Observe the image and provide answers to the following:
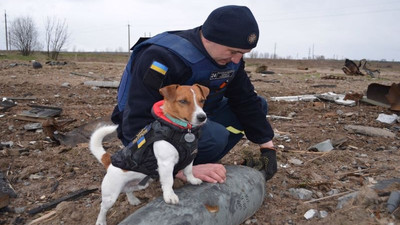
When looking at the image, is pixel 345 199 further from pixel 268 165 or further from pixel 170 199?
pixel 170 199

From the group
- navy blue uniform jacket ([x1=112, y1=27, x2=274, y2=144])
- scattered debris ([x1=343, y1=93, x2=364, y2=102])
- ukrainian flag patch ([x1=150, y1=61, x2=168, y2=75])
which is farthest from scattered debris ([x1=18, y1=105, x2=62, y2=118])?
scattered debris ([x1=343, y1=93, x2=364, y2=102])

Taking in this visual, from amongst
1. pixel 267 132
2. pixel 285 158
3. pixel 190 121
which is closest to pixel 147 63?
pixel 190 121

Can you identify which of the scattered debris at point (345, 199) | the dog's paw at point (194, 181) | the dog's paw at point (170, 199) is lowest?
the scattered debris at point (345, 199)

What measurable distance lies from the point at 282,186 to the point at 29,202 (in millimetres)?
2468

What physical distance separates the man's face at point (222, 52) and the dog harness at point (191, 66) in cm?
7

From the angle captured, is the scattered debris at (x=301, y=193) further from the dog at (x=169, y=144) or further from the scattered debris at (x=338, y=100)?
the scattered debris at (x=338, y=100)

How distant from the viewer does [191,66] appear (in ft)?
9.15

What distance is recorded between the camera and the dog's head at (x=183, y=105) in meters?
2.39

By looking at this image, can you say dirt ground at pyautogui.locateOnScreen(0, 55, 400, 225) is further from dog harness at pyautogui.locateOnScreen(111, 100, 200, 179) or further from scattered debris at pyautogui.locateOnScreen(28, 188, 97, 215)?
dog harness at pyautogui.locateOnScreen(111, 100, 200, 179)

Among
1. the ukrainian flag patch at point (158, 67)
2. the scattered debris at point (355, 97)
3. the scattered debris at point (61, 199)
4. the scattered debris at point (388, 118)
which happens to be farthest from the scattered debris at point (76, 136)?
the scattered debris at point (355, 97)

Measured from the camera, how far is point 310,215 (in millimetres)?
2938

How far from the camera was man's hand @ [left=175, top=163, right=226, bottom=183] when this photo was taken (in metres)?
2.83

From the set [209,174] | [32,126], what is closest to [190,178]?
[209,174]

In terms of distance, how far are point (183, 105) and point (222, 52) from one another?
64 cm
